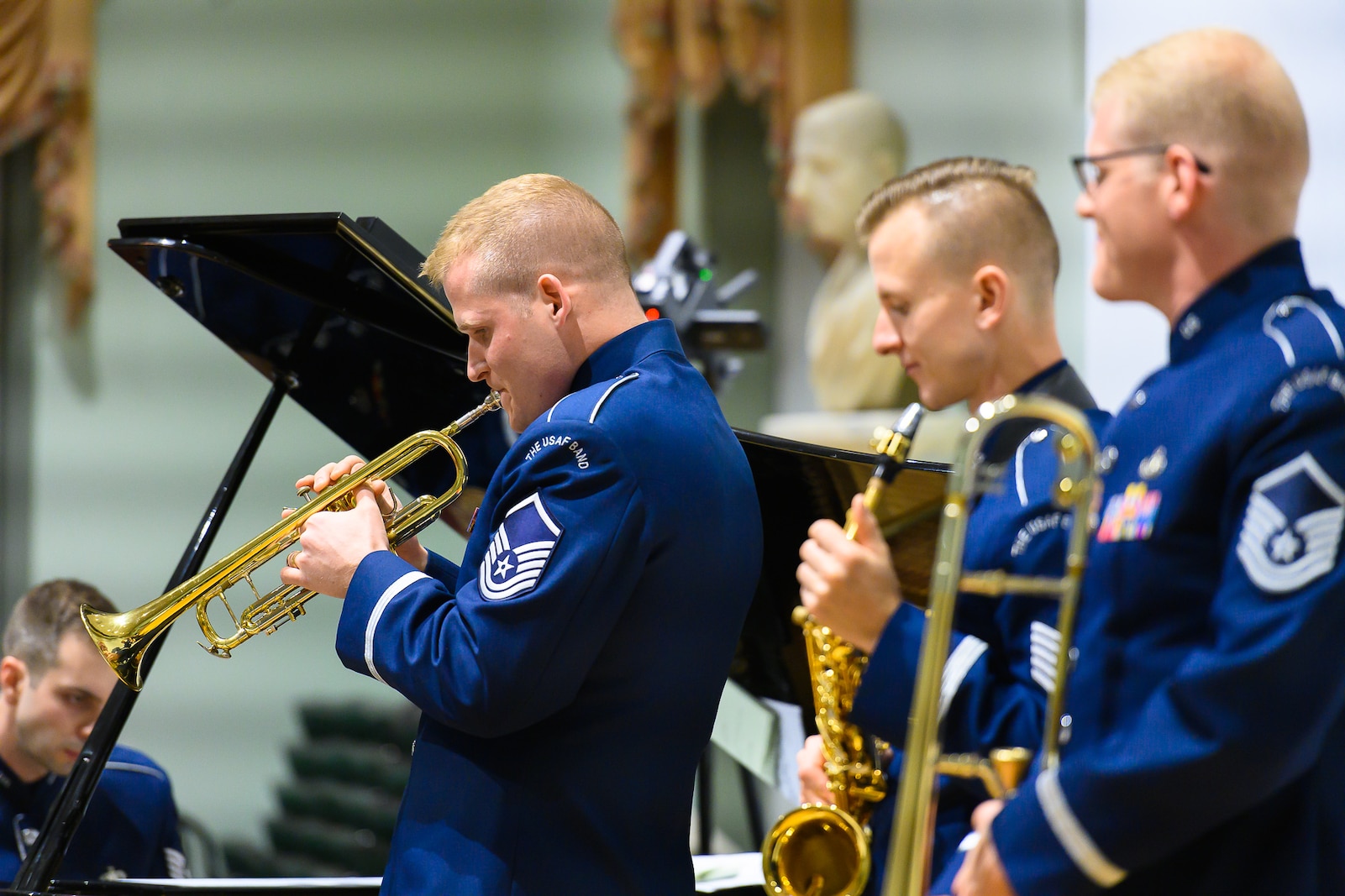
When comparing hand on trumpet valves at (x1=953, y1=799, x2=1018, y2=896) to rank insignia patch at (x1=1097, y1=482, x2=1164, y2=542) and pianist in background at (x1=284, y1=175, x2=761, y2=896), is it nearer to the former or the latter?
rank insignia patch at (x1=1097, y1=482, x2=1164, y2=542)

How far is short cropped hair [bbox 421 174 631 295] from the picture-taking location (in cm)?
189

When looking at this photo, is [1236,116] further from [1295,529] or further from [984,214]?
[984,214]

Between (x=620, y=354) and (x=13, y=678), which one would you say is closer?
(x=620, y=354)

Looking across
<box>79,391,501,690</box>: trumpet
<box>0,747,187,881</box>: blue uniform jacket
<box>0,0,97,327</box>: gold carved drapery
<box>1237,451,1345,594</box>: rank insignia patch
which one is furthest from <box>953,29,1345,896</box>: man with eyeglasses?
<box>0,0,97,327</box>: gold carved drapery

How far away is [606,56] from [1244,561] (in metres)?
6.81

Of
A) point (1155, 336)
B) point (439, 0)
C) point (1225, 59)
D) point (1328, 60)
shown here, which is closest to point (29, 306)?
point (439, 0)

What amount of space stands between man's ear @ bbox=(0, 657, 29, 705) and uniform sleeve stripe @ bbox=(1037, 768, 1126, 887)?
7.62 ft

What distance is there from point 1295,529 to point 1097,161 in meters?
0.42

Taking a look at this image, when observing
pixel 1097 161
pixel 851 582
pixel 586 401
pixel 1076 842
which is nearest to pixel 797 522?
pixel 586 401

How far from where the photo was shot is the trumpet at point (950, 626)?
1327 mm

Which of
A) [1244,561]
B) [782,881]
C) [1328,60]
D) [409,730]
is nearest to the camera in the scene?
[1244,561]

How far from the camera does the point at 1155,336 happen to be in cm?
369

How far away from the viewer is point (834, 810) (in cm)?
189

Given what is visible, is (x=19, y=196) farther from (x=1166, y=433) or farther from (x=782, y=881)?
(x=1166, y=433)
